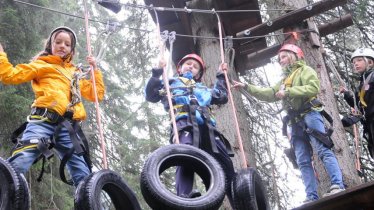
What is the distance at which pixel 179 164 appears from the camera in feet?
11.2

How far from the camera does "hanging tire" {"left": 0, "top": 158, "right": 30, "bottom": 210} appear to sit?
9.62 feet

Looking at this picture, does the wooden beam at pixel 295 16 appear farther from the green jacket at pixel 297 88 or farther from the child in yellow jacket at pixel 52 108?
the child in yellow jacket at pixel 52 108

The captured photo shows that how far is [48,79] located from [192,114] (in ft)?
4.03

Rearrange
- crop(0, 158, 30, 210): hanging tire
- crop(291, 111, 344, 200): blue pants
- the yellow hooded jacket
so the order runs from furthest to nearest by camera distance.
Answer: crop(291, 111, 344, 200): blue pants < the yellow hooded jacket < crop(0, 158, 30, 210): hanging tire

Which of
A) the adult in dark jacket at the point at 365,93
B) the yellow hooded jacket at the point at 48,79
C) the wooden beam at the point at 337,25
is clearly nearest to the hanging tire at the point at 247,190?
the yellow hooded jacket at the point at 48,79

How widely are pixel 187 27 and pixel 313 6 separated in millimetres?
1634

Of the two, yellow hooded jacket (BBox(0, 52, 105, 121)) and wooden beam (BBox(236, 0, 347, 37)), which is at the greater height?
wooden beam (BBox(236, 0, 347, 37))

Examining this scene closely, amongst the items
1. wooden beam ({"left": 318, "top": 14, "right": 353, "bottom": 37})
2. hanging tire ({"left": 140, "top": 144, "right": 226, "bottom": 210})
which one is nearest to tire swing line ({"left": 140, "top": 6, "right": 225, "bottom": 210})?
hanging tire ({"left": 140, "top": 144, "right": 226, "bottom": 210})

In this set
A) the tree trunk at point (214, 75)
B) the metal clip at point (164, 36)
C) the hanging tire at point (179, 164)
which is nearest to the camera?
the hanging tire at point (179, 164)

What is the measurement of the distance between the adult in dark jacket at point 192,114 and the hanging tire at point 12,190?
1211mm

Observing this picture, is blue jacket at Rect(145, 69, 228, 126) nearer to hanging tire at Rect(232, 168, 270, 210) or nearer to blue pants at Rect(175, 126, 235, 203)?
blue pants at Rect(175, 126, 235, 203)

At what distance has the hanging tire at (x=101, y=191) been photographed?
3006 millimetres

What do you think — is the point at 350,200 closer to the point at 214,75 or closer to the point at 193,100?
the point at 193,100

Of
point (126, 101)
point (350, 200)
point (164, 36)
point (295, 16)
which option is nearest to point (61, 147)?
point (164, 36)
